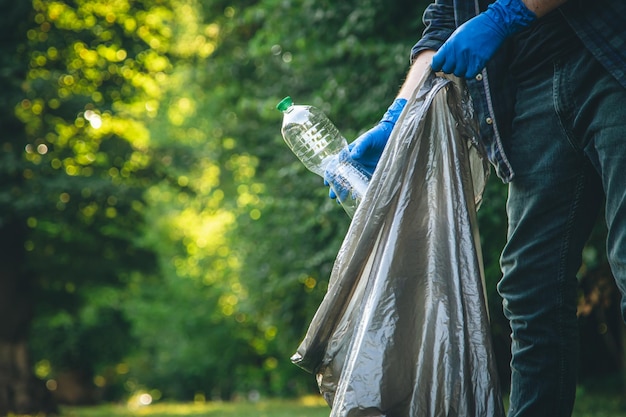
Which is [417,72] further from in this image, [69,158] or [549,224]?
[69,158]

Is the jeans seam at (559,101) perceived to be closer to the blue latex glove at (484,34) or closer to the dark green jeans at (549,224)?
the dark green jeans at (549,224)

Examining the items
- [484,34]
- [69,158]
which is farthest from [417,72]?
[69,158]

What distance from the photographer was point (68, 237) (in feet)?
51.9

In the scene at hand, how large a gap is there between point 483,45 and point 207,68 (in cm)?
1332

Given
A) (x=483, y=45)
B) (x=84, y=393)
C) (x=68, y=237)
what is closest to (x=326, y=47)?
(x=483, y=45)

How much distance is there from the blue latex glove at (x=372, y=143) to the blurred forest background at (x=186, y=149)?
515 cm

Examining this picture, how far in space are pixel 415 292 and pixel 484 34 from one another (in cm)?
74

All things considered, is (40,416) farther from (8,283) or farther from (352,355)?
(352,355)

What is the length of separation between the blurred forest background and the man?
17.9ft

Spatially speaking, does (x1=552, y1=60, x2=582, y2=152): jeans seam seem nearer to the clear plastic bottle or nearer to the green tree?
the clear plastic bottle

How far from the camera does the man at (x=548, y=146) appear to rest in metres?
2.25

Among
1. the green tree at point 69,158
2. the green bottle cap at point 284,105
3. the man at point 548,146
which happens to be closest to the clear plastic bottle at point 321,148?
the green bottle cap at point 284,105

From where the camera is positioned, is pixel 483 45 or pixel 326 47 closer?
pixel 483 45

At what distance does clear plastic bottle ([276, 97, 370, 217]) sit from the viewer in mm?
2854
